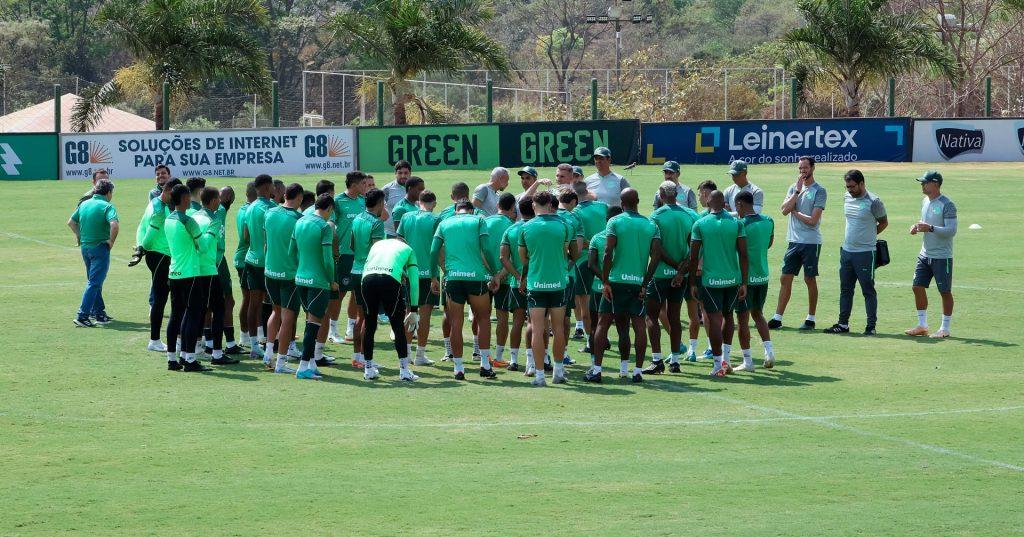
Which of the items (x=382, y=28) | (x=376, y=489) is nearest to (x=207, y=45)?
(x=382, y=28)

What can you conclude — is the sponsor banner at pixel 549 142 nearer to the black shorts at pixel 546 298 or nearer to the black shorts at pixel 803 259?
the black shorts at pixel 803 259

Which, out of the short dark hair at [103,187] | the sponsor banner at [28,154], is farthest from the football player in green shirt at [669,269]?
the sponsor banner at [28,154]

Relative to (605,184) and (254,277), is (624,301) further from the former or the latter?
(254,277)

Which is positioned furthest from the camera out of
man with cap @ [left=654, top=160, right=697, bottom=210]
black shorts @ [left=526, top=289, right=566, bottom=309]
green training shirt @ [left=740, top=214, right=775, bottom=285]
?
man with cap @ [left=654, top=160, right=697, bottom=210]

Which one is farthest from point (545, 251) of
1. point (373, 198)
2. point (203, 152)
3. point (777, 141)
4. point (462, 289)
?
point (777, 141)

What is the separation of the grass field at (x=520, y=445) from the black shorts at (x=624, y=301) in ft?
2.56

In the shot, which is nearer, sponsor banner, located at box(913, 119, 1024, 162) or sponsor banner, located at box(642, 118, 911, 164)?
sponsor banner, located at box(642, 118, 911, 164)

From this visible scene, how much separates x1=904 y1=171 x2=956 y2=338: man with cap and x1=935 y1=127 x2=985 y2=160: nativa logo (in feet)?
83.7

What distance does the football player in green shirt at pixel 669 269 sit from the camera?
1352cm

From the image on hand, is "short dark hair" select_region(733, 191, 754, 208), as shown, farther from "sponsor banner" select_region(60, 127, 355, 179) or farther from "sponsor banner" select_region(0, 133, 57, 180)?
"sponsor banner" select_region(0, 133, 57, 180)

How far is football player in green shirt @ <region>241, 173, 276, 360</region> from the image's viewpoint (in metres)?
14.2

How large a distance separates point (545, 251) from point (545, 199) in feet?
1.72

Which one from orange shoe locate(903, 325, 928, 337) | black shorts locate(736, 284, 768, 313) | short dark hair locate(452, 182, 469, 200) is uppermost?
short dark hair locate(452, 182, 469, 200)

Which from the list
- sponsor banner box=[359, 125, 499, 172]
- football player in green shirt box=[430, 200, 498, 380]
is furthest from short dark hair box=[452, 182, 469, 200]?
sponsor banner box=[359, 125, 499, 172]
